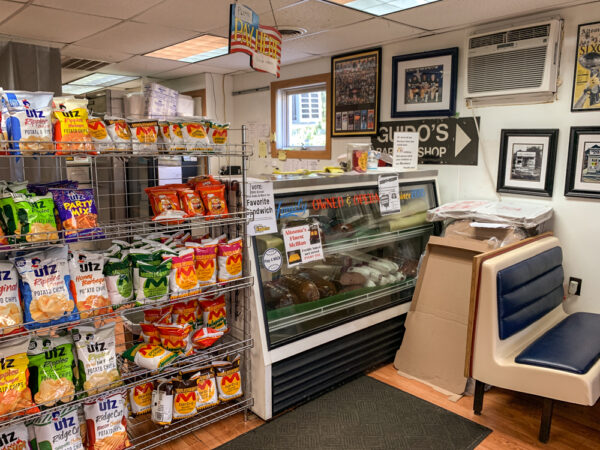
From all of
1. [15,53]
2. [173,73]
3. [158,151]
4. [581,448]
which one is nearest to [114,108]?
[173,73]

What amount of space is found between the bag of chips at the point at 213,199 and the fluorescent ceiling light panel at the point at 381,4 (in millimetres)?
1523

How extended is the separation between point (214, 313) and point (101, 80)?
5.26m

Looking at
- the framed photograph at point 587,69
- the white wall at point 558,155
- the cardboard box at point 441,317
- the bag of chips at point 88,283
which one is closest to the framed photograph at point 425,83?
the white wall at point 558,155

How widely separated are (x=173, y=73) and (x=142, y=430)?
4538 mm

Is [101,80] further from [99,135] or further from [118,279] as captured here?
[118,279]

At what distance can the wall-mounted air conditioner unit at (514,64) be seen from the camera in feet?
9.61

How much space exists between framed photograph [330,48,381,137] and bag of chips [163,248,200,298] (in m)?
2.52

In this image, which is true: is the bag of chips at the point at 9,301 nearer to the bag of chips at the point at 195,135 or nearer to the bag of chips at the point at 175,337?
the bag of chips at the point at 175,337

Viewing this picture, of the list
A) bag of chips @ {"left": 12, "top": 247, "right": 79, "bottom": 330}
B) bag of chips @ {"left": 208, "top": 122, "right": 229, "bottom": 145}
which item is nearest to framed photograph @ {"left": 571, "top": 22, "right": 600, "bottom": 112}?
bag of chips @ {"left": 208, "top": 122, "right": 229, "bottom": 145}

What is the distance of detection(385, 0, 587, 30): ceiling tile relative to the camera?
9.25 ft

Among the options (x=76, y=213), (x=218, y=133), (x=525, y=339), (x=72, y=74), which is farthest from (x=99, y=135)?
(x=72, y=74)

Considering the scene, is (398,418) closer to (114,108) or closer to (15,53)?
(15,53)

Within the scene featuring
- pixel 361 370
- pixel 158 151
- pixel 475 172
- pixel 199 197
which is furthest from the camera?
pixel 475 172

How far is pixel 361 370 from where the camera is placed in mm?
2959
